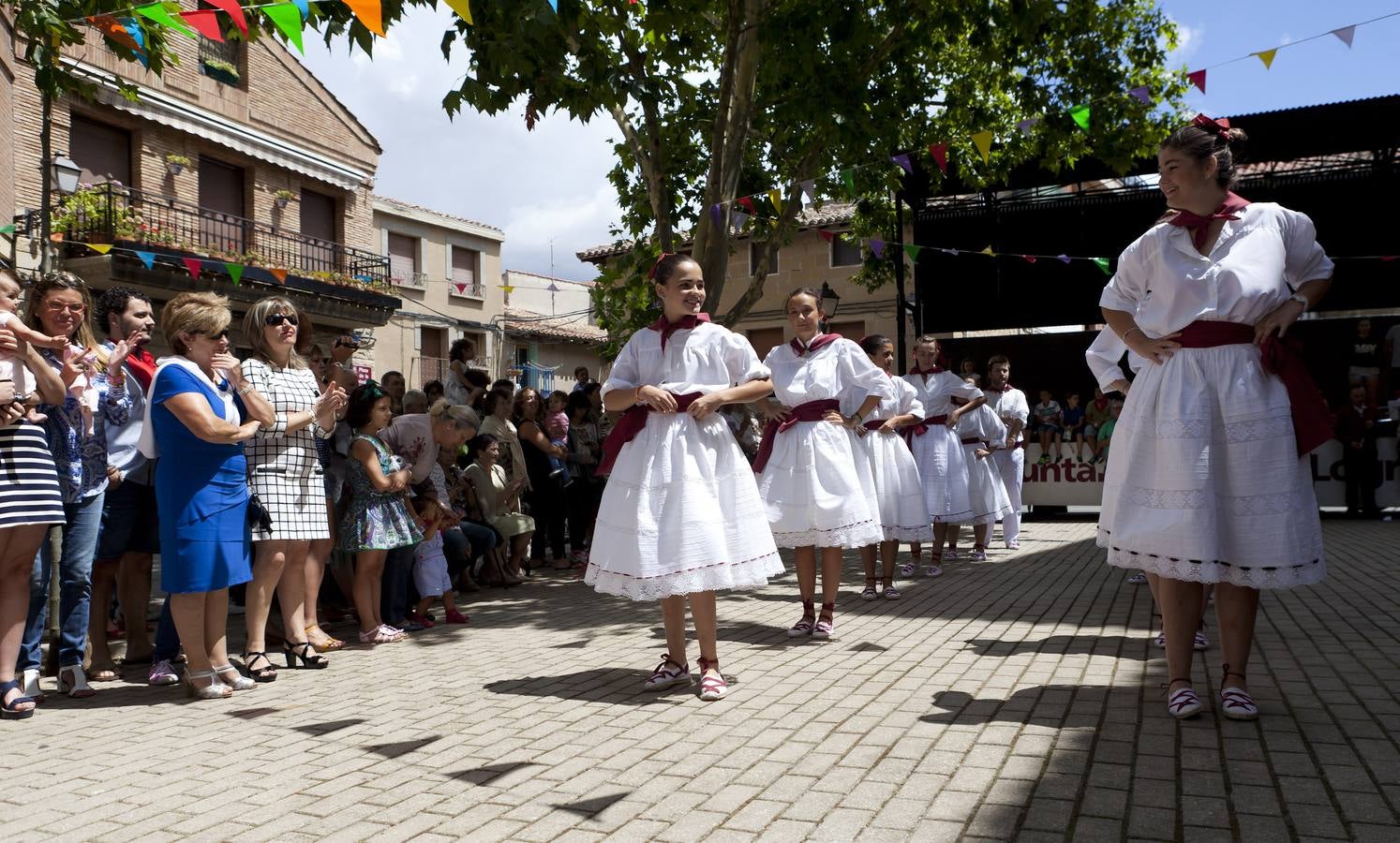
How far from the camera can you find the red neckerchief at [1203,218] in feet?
13.7

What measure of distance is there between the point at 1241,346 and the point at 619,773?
284 cm

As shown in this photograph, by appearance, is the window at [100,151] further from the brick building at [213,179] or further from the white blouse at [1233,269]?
the white blouse at [1233,269]

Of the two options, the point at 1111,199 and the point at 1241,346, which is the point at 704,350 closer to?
the point at 1241,346

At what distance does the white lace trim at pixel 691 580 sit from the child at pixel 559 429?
5950 millimetres

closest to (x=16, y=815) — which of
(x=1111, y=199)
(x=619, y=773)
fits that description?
(x=619, y=773)

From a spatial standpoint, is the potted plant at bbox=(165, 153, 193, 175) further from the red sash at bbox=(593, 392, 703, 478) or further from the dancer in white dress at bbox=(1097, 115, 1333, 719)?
the dancer in white dress at bbox=(1097, 115, 1333, 719)

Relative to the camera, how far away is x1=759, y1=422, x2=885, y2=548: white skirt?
6.49 m

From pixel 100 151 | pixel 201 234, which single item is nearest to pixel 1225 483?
pixel 100 151

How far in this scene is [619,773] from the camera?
12.1 ft

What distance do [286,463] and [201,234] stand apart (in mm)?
19872

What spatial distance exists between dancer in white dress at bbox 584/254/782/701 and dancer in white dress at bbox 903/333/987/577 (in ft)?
17.8

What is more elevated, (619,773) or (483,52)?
(483,52)

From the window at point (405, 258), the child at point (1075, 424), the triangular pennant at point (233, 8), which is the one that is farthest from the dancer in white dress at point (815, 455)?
the window at point (405, 258)

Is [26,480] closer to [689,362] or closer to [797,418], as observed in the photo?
[689,362]
